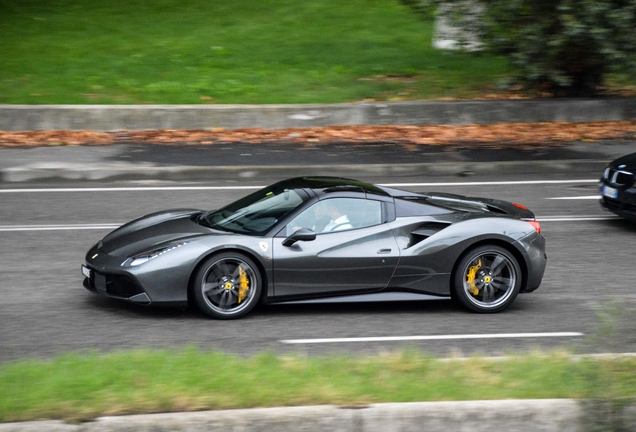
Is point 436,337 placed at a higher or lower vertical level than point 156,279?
lower

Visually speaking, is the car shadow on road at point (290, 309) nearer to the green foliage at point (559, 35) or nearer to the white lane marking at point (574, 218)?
the white lane marking at point (574, 218)

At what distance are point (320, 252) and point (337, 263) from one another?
0.61ft

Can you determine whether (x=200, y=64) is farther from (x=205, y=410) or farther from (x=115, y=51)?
(x=205, y=410)

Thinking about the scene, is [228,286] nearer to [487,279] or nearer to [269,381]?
[269,381]

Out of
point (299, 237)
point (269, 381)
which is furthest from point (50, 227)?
point (269, 381)

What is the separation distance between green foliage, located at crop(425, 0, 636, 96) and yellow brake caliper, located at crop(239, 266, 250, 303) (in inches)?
431

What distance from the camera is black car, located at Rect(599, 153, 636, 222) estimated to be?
1102 centimetres

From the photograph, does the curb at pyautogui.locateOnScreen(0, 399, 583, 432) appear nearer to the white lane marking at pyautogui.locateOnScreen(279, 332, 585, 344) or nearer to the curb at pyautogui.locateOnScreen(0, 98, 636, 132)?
the white lane marking at pyautogui.locateOnScreen(279, 332, 585, 344)

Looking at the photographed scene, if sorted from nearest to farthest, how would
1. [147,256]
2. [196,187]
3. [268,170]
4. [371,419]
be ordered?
[371,419]
[147,256]
[196,187]
[268,170]

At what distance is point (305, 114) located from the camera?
56.3ft

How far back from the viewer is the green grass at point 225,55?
18.6m

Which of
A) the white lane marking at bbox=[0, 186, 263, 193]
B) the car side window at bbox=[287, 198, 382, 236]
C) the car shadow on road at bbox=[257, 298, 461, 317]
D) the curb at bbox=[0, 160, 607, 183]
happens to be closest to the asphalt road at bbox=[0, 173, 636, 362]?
the car shadow on road at bbox=[257, 298, 461, 317]

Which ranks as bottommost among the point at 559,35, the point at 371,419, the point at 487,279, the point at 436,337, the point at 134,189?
the point at 436,337

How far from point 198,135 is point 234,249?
9.32 m
